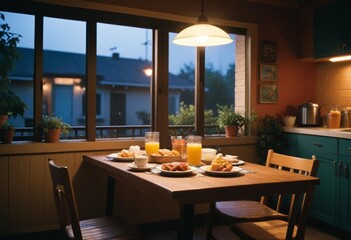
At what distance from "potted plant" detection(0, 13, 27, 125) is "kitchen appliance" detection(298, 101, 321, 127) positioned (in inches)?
107

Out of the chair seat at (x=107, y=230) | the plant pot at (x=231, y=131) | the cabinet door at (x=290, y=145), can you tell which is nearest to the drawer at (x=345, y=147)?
the cabinet door at (x=290, y=145)

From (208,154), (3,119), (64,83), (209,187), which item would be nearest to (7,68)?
(3,119)

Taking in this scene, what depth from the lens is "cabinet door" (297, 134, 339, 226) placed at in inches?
131

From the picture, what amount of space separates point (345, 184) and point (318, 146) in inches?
16.9

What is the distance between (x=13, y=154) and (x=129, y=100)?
7.63 m

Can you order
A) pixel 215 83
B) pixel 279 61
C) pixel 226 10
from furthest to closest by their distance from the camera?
pixel 215 83 → pixel 279 61 → pixel 226 10

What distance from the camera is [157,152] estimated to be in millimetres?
2643

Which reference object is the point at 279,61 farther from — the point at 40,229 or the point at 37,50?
the point at 40,229

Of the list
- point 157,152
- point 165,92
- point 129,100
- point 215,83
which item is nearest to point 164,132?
point 165,92

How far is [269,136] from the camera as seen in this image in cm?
384

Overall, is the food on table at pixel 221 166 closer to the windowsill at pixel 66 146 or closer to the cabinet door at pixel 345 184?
the windowsill at pixel 66 146

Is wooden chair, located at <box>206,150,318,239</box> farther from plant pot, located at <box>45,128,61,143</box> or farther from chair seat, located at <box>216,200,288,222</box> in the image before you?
plant pot, located at <box>45,128,61,143</box>

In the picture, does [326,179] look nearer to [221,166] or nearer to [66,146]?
[221,166]

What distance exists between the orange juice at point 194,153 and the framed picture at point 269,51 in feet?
6.36
